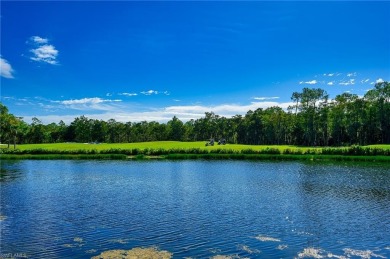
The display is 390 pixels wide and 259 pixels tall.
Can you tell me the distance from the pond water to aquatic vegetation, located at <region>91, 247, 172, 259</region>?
771 mm

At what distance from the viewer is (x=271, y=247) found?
2198 cm

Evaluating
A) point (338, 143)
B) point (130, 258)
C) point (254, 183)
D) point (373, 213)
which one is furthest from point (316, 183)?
point (338, 143)

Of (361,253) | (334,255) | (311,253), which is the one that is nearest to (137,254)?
(311,253)

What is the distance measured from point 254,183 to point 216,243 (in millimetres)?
28514

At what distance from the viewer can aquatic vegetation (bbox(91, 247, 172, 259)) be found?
2017 cm

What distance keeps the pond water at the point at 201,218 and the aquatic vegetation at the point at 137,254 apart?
771mm

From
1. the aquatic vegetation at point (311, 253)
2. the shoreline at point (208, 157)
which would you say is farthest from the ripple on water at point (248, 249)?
the shoreline at point (208, 157)

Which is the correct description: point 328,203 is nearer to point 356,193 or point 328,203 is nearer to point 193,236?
point 356,193

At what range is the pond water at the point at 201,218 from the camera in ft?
72.1

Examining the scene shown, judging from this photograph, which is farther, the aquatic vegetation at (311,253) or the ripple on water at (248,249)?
the ripple on water at (248,249)

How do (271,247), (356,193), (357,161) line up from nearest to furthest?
(271,247), (356,193), (357,161)

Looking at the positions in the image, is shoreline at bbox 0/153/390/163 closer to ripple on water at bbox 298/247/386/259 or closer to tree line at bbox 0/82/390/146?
tree line at bbox 0/82/390/146

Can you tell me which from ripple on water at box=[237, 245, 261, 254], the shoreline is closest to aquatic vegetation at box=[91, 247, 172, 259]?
ripple on water at box=[237, 245, 261, 254]

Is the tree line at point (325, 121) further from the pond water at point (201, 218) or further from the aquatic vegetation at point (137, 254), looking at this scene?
the aquatic vegetation at point (137, 254)
